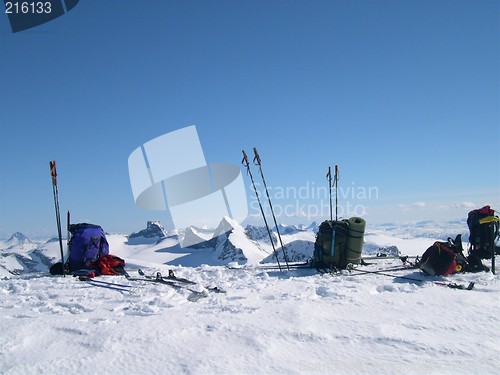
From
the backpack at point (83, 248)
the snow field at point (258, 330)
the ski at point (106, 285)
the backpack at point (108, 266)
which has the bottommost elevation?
the snow field at point (258, 330)

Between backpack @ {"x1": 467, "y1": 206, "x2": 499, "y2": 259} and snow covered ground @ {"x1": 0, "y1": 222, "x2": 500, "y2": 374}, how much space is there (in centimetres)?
173

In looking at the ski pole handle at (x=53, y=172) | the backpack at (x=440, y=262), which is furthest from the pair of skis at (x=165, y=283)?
the backpack at (x=440, y=262)

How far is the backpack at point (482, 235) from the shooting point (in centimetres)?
991

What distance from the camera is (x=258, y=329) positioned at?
5.21 metres

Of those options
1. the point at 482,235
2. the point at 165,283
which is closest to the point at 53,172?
the point at 165,283

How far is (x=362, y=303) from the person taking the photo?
21.5ft

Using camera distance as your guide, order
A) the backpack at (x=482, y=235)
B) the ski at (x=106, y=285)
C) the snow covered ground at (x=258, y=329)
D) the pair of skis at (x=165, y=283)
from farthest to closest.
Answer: the backpack at (x=482, y=235)
the ski at (x=106, y=285)
the pair of skis at (x=165, y=283)
the snow covered ground at (x=258, y=329)

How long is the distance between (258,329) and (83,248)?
767 centimetres

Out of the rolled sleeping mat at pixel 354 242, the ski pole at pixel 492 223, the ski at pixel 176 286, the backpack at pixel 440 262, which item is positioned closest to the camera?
the ski at pixel 176 286

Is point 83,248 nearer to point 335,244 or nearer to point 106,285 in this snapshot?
point 106,285

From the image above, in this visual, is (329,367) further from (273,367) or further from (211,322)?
(211,322)

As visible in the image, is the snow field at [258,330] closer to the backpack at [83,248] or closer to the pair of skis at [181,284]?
the pair of skis at [181,284]

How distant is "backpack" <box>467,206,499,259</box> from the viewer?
991 cm

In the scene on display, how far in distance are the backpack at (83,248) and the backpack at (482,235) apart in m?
11.1
